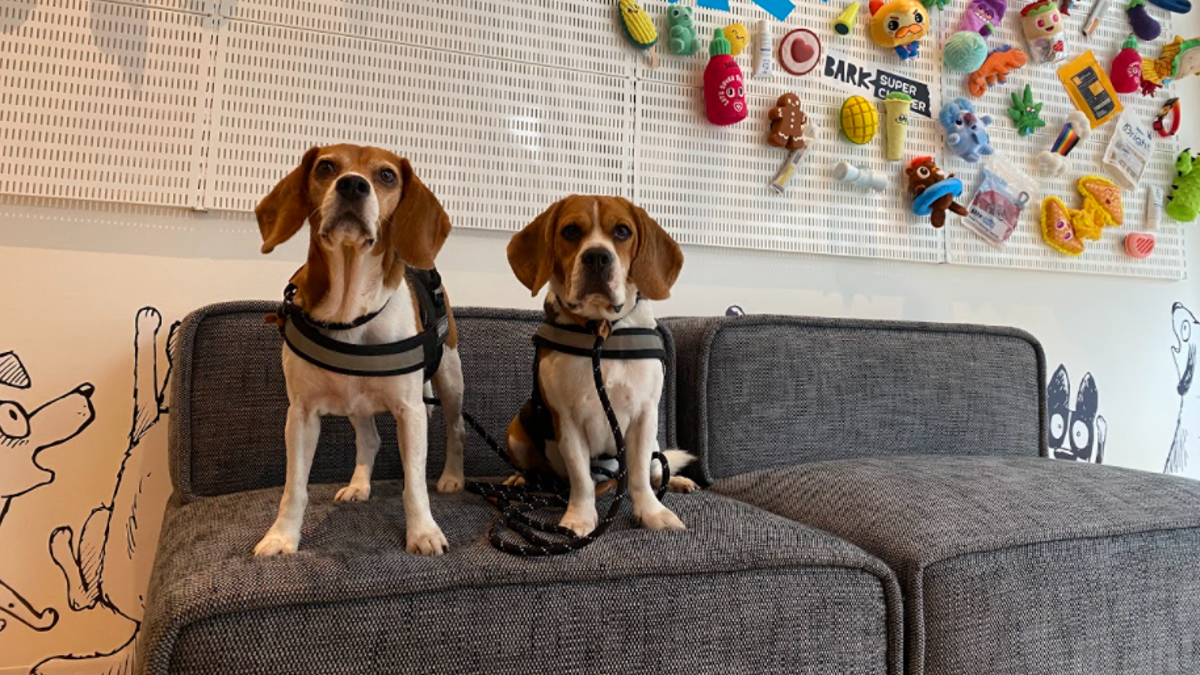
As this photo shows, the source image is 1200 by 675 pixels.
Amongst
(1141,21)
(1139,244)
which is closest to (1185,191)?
(1139,244)

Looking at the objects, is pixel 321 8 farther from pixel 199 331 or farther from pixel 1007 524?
pixel 1007 524

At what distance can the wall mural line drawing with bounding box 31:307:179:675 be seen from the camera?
1794 mm

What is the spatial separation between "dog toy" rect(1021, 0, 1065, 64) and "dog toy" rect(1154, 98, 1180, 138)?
522 millimetres

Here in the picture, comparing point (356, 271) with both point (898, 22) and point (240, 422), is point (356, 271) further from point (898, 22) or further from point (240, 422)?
point (898, 22)

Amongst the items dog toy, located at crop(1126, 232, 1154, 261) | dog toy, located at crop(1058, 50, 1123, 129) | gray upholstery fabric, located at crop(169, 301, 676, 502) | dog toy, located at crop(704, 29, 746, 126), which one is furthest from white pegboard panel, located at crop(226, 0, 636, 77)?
dog toy, located at crop(1126, 232, 1154, 261)

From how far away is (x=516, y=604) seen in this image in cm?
97

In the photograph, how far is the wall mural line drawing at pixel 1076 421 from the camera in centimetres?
273

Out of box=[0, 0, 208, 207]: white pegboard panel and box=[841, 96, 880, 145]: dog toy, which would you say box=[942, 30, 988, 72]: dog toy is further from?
box=[0, 0, 208, 207]: white pegboard panel

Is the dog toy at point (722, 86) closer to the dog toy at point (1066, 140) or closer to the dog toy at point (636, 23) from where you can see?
the dog toy at point (636, 23)

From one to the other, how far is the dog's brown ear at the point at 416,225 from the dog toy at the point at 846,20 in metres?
1.77

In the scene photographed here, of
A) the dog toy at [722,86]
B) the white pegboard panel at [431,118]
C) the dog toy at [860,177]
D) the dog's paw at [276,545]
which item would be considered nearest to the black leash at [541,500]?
the dog's paw at [276,545]

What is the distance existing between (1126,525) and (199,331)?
184 cm

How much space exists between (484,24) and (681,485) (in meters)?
1.39

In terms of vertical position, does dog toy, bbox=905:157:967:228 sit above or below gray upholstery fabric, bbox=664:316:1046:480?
above
